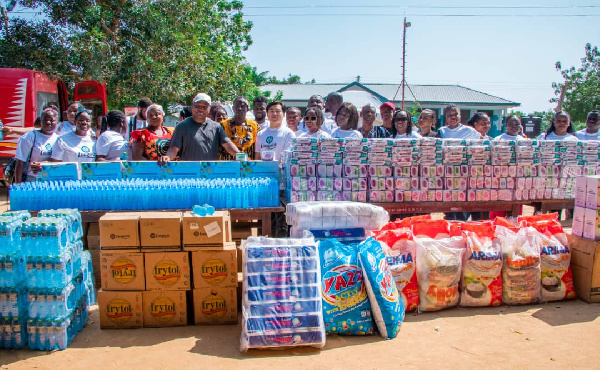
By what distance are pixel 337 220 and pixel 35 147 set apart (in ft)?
13.2

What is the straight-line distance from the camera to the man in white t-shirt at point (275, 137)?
20.8 feet

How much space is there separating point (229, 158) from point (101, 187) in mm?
1896

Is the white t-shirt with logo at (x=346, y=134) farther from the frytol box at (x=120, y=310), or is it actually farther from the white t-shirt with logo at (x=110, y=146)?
the frytol box at (x=120, y=310)

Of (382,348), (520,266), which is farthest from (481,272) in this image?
(382,348)

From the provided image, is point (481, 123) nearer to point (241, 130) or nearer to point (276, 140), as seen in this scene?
point (276, 140)

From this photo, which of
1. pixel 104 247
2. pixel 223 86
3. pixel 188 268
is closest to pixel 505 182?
pixel 188 268

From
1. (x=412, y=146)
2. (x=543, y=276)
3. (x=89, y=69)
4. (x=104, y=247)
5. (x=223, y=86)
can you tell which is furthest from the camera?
(x=223, y=86)

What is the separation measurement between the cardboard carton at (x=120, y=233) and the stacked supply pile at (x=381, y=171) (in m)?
2.77

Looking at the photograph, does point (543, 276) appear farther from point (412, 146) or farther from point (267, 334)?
point (267, 334)

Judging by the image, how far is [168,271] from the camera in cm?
400

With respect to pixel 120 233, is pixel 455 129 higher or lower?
higher

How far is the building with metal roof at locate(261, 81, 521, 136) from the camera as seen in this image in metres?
35.1

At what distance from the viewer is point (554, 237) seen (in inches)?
183

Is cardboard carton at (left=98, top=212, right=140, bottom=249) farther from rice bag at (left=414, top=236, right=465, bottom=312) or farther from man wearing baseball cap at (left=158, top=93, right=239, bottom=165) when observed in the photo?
rice bag at (left=414, top=236, right=465, bottom=312)
